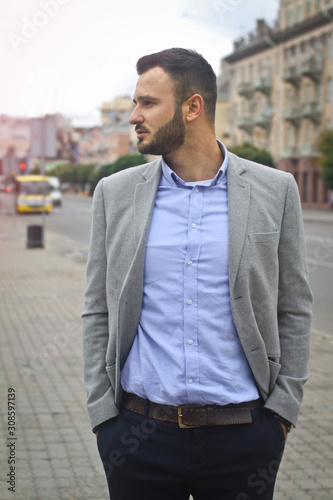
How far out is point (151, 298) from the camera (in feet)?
7.70

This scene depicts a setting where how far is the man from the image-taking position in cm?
229

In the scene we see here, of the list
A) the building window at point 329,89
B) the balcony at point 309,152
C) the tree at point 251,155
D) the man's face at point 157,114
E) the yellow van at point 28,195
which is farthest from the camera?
the balcony at point 309,152

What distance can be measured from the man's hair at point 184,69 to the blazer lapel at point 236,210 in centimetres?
20

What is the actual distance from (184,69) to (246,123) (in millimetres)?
59297

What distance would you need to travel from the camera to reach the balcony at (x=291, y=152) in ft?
194

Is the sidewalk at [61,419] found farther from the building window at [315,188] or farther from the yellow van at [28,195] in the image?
the building window at [315,188]

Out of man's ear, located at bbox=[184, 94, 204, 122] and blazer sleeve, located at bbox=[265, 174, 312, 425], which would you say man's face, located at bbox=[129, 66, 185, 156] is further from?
blazer sleeve, located at bbox=[265, 174, 312, 425]

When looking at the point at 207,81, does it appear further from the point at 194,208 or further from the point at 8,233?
the point at 8,233

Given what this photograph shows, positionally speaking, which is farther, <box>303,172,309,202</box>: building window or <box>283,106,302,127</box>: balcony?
<box>303,172,309,202</box>: building window

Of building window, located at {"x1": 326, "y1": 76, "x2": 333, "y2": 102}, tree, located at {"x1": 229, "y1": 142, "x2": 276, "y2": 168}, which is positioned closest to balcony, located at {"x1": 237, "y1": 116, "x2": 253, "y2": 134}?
building window, located at {"x1": 326, "y1": 76, "x2": 333, "y2": 102}

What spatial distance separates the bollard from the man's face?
777 inches

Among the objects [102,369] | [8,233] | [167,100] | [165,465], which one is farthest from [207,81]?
[8,233]

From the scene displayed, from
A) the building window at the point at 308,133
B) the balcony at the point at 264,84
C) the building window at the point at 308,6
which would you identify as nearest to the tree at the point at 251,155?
the building window at the point at 308,133

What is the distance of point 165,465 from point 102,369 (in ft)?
1.24
